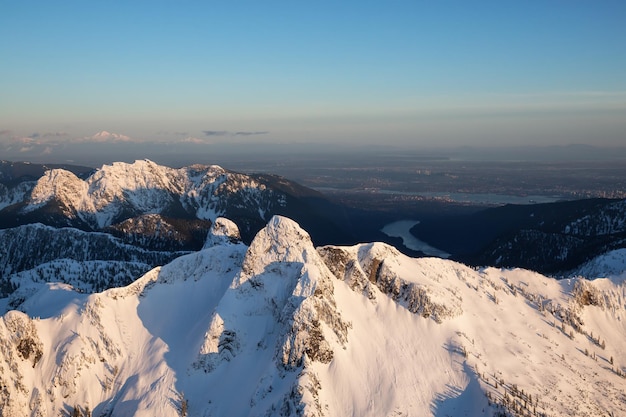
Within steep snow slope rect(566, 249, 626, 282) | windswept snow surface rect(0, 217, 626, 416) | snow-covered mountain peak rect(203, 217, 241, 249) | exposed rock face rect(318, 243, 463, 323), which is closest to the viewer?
windswept snow surface rect(0, 217, 626, 416)

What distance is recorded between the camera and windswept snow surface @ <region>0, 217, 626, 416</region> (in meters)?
78.8

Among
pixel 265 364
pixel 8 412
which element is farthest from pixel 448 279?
pixel 8 412

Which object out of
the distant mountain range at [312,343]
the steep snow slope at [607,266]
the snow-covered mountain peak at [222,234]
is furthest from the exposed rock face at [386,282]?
the steep snow slope at [607,266]

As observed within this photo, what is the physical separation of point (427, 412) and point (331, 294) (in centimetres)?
2543

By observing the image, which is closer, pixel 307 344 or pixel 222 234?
pixel 307 344

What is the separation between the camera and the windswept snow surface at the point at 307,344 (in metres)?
78.8

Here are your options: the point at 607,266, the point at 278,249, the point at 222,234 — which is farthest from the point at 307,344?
the point at 607,266

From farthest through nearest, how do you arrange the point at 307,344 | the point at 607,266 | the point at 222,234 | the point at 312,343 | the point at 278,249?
the point at 222,234 → the point at 607,266 → the point at 278,249 → the point at 312,343 → the point at 307,344

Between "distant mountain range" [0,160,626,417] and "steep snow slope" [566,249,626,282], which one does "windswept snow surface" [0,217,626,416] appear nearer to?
"distant mountain range" [0,160,626,417]

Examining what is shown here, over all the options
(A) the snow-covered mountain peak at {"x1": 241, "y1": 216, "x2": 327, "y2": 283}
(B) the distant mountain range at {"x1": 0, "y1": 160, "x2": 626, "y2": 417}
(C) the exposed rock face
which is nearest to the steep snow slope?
(B) the distant mountain range at {"x1": 0, "y1": 160, "x2": 626, "y2": 417}

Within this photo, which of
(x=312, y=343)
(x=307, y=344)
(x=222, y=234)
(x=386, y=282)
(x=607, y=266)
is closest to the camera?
(x=307, y=344)

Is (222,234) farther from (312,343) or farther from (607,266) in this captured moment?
(607,266)

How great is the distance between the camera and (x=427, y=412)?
76.5 m

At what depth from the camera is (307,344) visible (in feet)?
260
